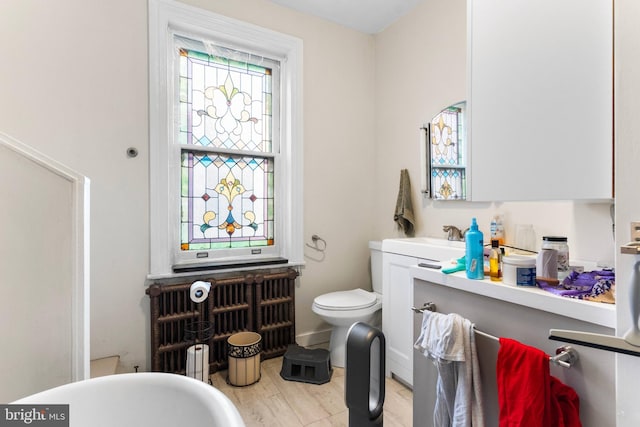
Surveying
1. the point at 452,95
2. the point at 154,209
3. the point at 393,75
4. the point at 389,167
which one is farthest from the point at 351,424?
the point at 393,75

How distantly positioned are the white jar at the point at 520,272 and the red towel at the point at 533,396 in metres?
0.20

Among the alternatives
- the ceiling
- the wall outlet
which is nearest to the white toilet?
the wall outlet

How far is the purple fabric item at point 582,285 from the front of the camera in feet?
2.97

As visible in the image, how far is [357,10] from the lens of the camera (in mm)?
2629

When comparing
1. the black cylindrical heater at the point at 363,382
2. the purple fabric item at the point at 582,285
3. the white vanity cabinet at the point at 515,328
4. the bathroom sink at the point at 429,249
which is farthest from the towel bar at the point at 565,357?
the bathroom sink at the point at 429,249

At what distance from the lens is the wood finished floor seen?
1.74 metres

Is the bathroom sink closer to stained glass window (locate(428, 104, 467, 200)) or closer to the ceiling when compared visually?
stained glass window (locate(428, 104, 467, 200))

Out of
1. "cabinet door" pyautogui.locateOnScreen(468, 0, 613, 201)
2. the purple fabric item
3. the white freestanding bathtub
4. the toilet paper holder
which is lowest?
the white freestanding bathtub

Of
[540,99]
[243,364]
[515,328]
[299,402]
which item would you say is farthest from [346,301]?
[540,99]

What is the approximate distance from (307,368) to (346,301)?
54 cm

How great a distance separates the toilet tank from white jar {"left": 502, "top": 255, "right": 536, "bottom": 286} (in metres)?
1.67

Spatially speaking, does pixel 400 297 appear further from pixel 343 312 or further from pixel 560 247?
pixel 560 247

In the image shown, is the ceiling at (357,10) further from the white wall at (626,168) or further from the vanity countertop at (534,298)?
the vanity countertop at (534,298)

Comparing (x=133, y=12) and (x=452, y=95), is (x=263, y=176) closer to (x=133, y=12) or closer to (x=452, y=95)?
(x=133, y=12)
